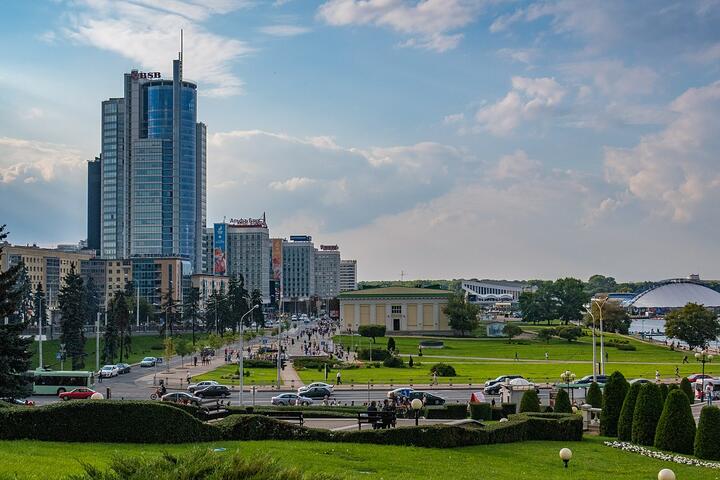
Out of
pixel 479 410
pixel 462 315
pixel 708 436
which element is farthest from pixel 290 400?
pixel 462 315

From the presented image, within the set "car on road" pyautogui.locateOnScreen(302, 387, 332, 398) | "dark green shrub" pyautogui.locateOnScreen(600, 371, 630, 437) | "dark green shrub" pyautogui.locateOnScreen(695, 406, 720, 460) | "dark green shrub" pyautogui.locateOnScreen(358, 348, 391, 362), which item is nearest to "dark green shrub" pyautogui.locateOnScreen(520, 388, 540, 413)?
"dark green shrub" pyautogui.locateOnScreen(600, 371, 630, 437)

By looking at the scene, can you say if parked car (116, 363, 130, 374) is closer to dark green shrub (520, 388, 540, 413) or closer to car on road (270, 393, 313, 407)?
car on road (270, 393, 313, 407)

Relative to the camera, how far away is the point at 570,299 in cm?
16362

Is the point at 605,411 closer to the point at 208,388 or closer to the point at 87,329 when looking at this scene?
the point at 208,388

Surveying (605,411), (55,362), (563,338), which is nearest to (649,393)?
(605,411)

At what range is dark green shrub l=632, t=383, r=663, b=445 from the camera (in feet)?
108

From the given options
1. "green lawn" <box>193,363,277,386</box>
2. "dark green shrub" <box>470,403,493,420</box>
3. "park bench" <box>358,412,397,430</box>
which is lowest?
"green lawn" <box>193,363,277,386</box>

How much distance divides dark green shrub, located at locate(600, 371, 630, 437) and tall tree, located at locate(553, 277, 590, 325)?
129 m

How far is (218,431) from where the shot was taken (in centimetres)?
2741

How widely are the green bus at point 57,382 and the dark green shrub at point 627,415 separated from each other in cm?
4051

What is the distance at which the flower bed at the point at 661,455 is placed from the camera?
2864 centimetres

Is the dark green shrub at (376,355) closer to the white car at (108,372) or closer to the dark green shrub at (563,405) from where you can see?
the white car at (108,372)

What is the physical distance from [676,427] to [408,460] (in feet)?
38.9

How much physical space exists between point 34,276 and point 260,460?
556ft
